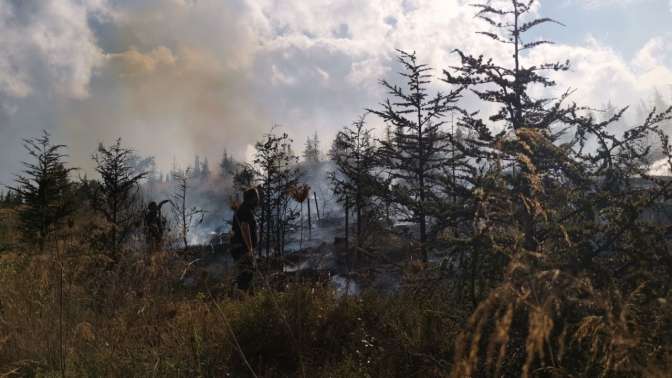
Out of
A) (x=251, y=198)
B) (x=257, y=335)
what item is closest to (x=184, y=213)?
(x=251, y=198)

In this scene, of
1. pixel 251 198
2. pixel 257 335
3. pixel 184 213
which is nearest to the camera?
pixel 257 335

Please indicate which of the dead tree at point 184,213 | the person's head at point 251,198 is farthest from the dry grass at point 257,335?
the person's head at point 251,198

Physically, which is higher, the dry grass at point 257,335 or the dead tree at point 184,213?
the dead tree at point 184,213

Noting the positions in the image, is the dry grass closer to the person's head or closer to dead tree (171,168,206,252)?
dead tree (171,168,206,252)

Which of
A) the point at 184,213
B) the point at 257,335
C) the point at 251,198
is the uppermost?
the point at 184,213

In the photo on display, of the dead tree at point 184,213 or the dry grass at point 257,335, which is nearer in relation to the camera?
the dry grass at point 257,335

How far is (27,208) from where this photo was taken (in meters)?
13.5

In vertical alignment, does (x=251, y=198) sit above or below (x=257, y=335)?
above

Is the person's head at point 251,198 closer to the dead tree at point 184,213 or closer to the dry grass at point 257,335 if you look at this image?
the dead tree at point 184,213

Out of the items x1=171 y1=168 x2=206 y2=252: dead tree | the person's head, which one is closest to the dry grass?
x1=171 y1=168 x2=206 y2=252: dead tree

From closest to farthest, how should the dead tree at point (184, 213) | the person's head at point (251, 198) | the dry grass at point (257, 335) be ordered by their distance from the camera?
the dry grass at point (257, 335), the dead tree at point (184, 213), the person's head at point (251, 198)

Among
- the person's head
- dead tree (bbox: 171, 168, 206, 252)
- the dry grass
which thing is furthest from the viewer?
the person's head

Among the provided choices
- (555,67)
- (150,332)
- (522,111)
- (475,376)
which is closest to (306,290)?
(150,332)

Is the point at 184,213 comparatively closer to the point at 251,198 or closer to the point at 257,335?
the point at 251,198
